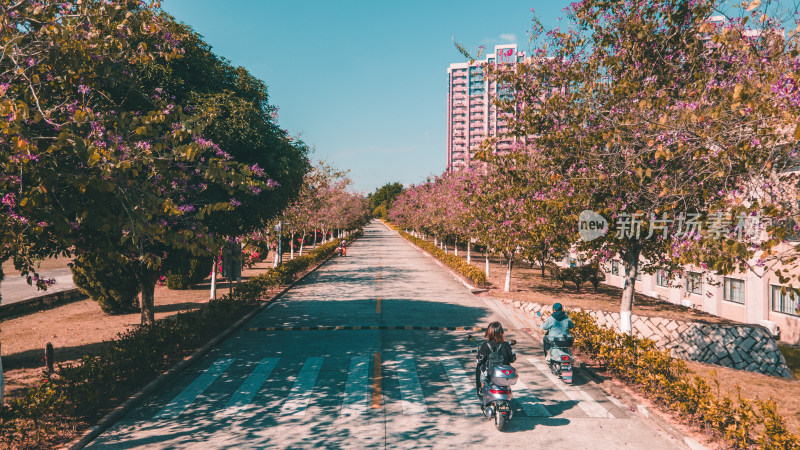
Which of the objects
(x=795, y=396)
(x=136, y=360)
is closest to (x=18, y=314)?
(x=136, y=360)

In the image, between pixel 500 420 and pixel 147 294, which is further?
pixel 147 294

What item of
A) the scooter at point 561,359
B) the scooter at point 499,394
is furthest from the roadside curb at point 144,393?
the scooter at point 561,359

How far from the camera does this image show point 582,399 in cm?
877

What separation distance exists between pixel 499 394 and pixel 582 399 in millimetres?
2438

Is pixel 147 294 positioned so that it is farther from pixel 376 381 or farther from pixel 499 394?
pixel 499 394

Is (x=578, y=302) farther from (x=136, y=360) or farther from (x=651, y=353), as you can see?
(x=136, y=360)

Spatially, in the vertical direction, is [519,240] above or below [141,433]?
above

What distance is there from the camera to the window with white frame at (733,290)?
2155 centimetres

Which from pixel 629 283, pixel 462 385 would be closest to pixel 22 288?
pixel 462 385

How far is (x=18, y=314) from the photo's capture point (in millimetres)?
16594

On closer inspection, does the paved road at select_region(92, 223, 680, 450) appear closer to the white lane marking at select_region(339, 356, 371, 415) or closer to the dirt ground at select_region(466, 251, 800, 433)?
the white lane marking at select_region(339, 356, 371, 415)

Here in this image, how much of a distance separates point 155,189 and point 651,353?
951cm

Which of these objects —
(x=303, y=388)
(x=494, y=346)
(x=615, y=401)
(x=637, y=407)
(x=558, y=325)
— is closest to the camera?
(x=494, y=346)

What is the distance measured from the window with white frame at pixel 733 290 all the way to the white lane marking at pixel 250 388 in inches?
844
